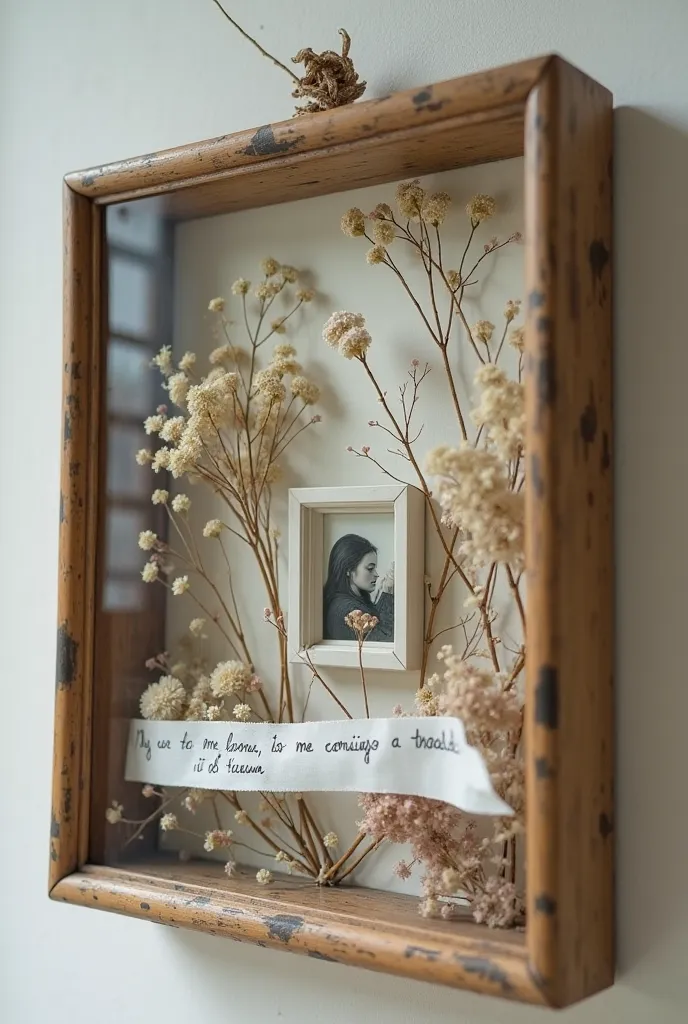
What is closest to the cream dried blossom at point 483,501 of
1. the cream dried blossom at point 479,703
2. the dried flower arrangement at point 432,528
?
the dried flower arrangement at point 432,528

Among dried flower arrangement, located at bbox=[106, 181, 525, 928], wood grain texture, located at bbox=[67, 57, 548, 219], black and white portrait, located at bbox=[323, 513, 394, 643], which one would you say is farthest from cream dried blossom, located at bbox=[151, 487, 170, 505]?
wood grain texture, located at bbox=[67, 57, 548, 219]

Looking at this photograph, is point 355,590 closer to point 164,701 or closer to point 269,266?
point 164,701

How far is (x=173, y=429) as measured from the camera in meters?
1.20

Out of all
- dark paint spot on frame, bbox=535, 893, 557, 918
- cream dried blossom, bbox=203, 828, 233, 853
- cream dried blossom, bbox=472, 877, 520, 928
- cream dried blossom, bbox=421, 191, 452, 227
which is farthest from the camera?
cream dried blossom, bbox=203, 828, 233, 853

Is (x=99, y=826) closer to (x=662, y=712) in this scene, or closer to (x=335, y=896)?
(x=335, y=896)

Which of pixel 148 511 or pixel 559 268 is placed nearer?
pixel 559 268

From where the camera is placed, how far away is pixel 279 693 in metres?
1.20

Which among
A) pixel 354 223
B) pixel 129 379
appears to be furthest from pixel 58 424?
pixel 354 223

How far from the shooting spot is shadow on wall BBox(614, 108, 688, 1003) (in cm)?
92

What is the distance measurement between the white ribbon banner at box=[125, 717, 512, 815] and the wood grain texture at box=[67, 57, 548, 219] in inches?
20.4

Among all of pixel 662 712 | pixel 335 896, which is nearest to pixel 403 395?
pixel 662 712

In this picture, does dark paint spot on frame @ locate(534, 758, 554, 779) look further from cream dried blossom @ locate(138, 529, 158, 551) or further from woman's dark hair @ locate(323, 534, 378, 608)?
cream dried blossom @ locate(138, 529, 158, 551)

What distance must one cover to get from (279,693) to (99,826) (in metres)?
0.25

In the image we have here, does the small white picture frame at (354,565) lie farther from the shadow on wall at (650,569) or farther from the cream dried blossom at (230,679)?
the shadow on wall at (650,569)
